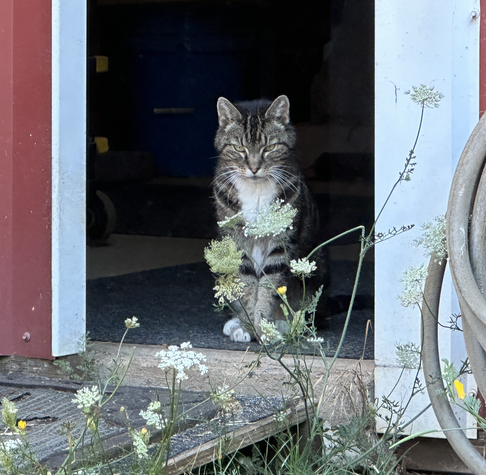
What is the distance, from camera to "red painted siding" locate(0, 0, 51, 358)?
3006 mm

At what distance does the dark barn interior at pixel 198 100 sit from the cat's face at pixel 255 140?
6.62 feet

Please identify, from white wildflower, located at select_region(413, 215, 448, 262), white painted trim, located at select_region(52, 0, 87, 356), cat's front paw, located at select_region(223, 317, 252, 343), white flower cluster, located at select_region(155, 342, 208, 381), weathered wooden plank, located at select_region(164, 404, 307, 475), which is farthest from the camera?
cat's front paw, located at select_region(223, 317, 252, 343)

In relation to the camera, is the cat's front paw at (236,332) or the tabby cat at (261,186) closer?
the cat's front paw at (236,332)

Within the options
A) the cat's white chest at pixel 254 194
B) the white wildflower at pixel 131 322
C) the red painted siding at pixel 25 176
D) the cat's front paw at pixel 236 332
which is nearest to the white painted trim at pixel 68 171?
the red painted siding at pixel 25 176

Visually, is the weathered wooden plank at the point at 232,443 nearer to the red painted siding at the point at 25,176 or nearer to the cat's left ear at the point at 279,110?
the red painted siding at the point at 25,176

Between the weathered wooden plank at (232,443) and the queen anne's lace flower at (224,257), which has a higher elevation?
the queen anne's lace flower at (224,257)

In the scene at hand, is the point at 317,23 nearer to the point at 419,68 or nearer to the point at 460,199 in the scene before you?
the point at 419,68

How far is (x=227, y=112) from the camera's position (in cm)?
380

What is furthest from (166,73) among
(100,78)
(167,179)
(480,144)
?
(480,144)

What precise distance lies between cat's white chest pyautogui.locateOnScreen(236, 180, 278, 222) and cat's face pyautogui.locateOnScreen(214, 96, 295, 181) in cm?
3

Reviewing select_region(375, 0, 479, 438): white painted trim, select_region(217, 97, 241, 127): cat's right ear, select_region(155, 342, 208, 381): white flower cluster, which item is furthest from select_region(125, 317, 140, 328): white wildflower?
select_region(217, 97, 241, 127): cat's right ear

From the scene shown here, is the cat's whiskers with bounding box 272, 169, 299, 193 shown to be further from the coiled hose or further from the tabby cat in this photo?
the coiled hose

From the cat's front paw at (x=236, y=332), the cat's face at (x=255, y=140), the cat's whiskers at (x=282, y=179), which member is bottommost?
the cat's front paw at (x=236, y=332)

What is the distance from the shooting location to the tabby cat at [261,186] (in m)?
3.48
